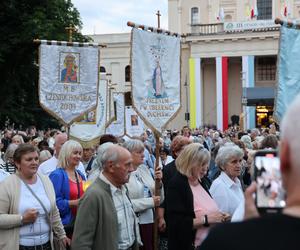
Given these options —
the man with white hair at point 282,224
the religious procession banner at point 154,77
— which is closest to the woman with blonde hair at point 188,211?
the religious procession banner at point 154,77

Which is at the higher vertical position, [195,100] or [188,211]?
[195,100]

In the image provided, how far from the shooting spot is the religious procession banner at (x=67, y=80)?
956 cm

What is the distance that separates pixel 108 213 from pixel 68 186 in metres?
1.82

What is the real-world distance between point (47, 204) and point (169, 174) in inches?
69.5

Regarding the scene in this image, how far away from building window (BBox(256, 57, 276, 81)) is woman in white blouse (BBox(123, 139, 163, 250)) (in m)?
49.0

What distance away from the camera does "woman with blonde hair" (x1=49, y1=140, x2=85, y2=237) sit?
6.30m

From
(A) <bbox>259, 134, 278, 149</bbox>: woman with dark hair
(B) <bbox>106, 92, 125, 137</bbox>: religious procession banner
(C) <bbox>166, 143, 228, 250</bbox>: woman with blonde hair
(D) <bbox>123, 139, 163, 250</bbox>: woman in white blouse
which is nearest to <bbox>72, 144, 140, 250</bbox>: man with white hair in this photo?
(C) <bbox>166, 143, 228, 250</bbox>: woman with blonde hair

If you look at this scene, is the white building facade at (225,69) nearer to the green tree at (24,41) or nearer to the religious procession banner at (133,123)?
the green tree at (24,41)

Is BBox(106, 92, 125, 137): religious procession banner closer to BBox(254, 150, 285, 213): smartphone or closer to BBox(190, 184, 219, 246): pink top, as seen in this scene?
BBox(190, 184, 219, 246): pink top

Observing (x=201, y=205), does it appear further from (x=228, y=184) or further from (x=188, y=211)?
(x=228, y=184)

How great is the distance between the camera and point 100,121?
1326cm

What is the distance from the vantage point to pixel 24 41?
91.3 feet

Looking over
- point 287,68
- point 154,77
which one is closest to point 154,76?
point 154,77

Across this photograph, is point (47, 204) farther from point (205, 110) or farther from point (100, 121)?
point (205, 110)
